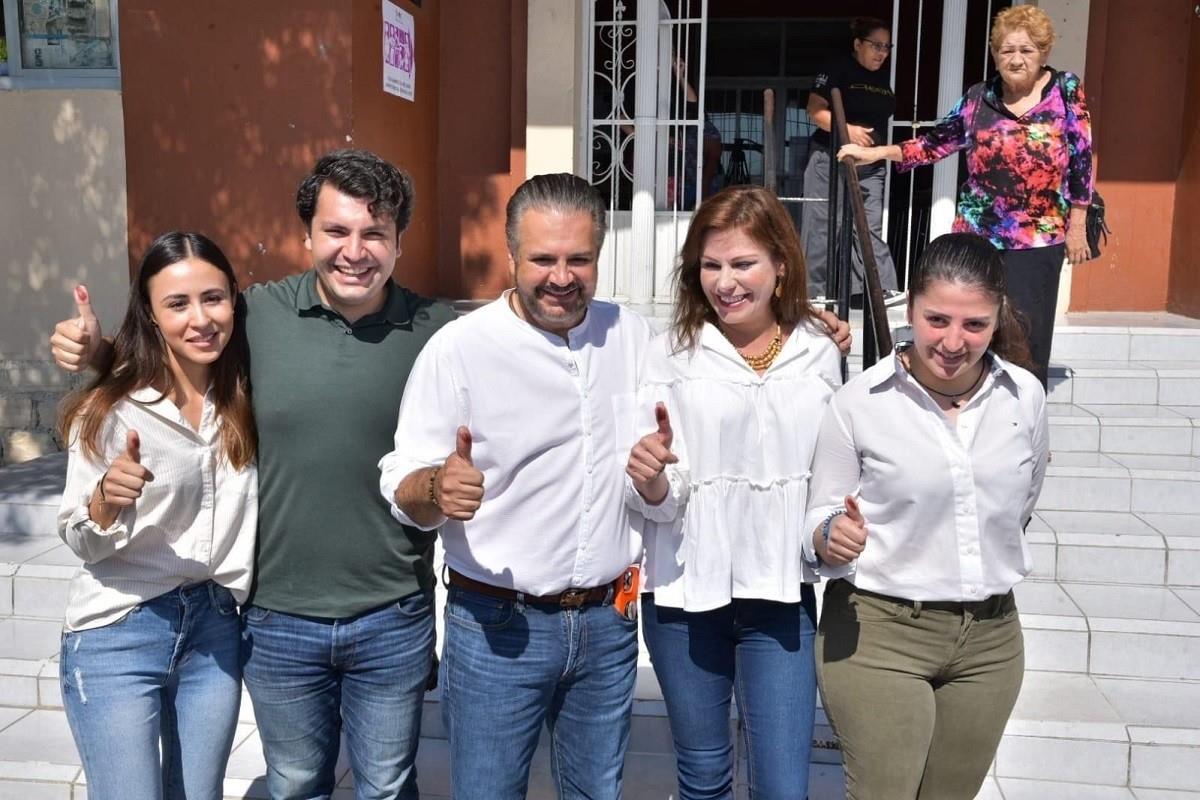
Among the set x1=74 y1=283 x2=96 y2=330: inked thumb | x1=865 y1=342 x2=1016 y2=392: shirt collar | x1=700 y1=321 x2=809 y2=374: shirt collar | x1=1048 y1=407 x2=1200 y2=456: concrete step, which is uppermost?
x1=74 y1=283 x2=96 y2=330: inked thumb

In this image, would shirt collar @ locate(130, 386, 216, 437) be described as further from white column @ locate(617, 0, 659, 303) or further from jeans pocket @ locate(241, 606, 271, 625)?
white column @ locate(617, 0, 659, 303)

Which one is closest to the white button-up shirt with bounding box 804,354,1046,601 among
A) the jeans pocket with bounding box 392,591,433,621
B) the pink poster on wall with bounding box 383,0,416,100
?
the jeans pocket with bounding box 392,591,433,621

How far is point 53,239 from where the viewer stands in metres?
6.16

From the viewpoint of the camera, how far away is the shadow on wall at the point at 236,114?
5.48m

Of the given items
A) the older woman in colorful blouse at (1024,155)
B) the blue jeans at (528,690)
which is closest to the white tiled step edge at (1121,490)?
the older woman in colorful blouse at (1024,155)

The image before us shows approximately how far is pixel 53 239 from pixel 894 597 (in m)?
5.62

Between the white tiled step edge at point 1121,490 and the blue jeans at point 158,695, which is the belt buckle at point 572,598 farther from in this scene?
the white tiled step edge at point 1121,490

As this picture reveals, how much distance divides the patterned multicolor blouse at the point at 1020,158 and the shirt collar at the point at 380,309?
2274mm

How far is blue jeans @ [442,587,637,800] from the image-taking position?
2137 millimetres

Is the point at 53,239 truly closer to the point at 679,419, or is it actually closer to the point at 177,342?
the point at 177,342

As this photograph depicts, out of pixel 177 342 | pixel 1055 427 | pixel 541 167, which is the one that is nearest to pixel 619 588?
pixel 177 342

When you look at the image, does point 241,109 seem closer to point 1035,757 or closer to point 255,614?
point 255,614

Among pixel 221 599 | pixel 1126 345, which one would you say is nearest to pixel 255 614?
pixel 221 599

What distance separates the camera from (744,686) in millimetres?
2240
